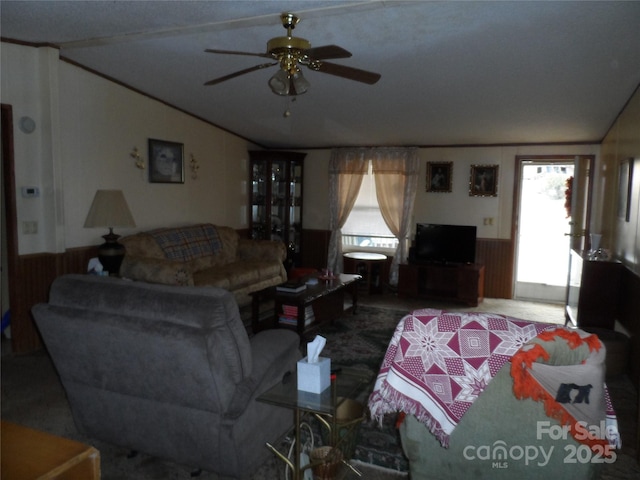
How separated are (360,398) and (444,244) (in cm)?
356

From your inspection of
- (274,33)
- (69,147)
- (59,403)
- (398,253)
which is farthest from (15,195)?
(398,253)

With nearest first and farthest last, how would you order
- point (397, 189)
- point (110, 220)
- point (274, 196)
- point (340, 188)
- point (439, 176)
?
point (110, 220) → point (439, 176) → point (397, 189) → point (274, 196) → point (340, 188)

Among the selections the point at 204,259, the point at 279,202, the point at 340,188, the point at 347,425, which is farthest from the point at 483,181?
the point at 347,425

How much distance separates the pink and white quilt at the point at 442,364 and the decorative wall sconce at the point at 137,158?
14.2ft

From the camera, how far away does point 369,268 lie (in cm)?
672

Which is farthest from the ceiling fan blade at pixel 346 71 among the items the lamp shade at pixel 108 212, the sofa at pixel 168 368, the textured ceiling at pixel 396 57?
the lamp shade at pixel 108 212

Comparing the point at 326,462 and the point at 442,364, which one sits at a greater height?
the point at 442,364

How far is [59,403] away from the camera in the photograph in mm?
3246

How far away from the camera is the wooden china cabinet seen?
7199 mm

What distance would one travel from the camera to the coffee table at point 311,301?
430 cm

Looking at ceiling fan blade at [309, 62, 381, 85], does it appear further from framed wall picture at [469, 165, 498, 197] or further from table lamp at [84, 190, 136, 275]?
framed wall picture at [469, 165, 498, 197]

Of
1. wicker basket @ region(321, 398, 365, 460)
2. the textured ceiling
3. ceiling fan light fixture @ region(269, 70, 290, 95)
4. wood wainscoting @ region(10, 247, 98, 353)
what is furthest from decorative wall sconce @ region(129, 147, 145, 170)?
wicker basket @ region(321, 398, 365, 460)

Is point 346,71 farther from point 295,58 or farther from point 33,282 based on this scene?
point 33,282

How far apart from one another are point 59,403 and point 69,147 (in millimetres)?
2452
